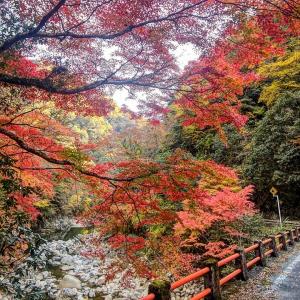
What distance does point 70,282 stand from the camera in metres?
12.4

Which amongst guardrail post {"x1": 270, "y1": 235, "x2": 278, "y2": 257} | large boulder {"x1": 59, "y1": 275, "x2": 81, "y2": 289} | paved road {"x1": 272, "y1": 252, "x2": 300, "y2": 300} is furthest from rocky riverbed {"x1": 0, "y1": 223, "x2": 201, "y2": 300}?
paved road {"x1": 272, "y1": 252, "x2": 300, "y2": 300}

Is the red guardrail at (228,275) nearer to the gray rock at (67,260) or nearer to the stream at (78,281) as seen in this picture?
the stream at (78,281)

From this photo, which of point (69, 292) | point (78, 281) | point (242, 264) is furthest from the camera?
point (78, 281)

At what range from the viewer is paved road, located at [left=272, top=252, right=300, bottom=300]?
17.8ft

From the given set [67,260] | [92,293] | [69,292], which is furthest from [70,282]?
[67,260]

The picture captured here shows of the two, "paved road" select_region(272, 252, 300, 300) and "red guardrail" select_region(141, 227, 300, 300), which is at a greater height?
"red guardrail" select_region(141, 227, 300, 300)

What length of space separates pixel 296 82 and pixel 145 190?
16814 mm

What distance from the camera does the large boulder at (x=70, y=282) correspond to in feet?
39.3

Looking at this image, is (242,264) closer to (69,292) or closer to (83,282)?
(69,292)

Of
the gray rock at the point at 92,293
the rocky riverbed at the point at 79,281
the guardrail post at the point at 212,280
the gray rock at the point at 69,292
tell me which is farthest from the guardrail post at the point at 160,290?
the gray rock at the point at 69,292

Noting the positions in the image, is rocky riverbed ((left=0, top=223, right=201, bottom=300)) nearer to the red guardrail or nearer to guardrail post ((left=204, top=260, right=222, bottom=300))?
the red guardrail

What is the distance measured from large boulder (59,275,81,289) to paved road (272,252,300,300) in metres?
8.10

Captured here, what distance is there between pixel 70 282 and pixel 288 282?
9.13 meters

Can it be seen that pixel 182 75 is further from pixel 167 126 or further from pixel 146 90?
pixel 167 126
